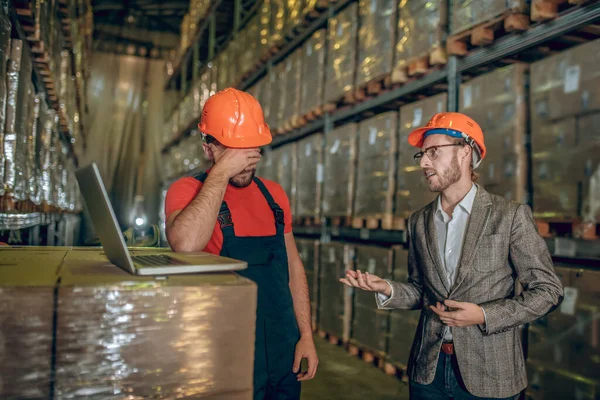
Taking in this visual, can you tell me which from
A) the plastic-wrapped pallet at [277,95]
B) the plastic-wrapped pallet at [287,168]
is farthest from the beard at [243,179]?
the plastic-wrapped pallet at [277,95]

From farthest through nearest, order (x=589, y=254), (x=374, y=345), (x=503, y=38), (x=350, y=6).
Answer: (x=350, y=6) < (x=374, y=345) < (x=503, y=38) < (x=589, y=254)

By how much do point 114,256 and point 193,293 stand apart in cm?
37

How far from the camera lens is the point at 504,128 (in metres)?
3.03

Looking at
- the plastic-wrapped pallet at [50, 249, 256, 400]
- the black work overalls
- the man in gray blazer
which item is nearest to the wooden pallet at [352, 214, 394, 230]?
the man in gray blazer

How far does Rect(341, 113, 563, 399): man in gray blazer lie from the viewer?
6.03 feet

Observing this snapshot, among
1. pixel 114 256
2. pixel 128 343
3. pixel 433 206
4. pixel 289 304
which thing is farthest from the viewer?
pixel 433 206

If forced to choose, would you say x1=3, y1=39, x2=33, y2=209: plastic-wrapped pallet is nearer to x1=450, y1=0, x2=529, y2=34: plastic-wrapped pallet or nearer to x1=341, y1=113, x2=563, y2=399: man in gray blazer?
x1=341, y1=113, x2=563, y2=399: man in gray blazer

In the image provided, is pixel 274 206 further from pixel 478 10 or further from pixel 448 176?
pixel 478 10

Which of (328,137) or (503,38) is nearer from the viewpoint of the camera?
(503,38)

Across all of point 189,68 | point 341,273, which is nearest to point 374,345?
point 341,273

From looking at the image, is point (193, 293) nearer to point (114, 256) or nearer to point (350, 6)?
point (114, 256)

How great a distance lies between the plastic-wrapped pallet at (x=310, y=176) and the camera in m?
5.53

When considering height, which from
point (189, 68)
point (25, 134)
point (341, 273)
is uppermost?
point (189, 68)

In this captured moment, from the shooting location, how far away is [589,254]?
2.59 metres
